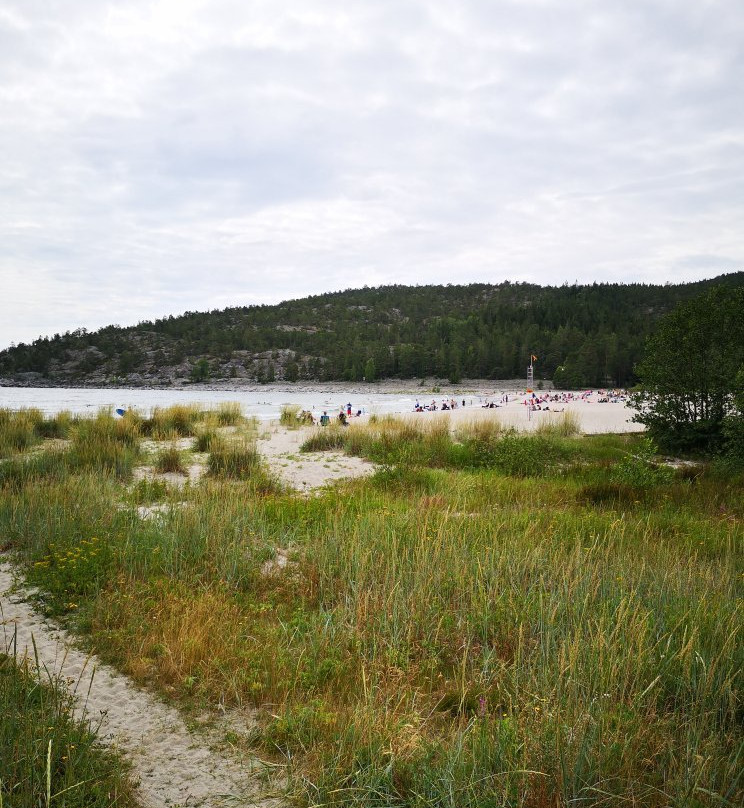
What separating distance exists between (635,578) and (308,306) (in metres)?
177

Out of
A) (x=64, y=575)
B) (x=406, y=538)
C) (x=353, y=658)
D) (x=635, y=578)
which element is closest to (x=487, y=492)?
(x=406, y=538)

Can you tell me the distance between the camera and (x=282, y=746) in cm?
317

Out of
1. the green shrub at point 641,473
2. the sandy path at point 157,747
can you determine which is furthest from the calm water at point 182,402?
the sandy path at point 157,747

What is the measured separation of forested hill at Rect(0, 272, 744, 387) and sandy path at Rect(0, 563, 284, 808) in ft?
272

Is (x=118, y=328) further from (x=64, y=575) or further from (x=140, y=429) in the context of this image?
(x=64, y=575)

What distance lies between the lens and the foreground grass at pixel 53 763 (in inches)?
96.4

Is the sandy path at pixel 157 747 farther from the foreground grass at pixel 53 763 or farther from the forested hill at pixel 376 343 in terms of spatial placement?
the forested hill at pixel 376 343

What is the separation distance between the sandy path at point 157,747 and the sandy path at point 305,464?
6.51 meters

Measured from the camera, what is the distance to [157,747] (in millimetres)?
3225

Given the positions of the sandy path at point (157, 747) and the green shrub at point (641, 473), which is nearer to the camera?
the sandy path at point (157, 747)

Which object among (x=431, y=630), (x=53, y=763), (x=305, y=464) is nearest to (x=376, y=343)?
(x=305, y=464)

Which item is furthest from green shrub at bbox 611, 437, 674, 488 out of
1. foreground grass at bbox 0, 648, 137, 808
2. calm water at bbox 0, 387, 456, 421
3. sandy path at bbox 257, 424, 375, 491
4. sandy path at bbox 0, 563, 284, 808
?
calm water at bbox 0, 387, 456, 421

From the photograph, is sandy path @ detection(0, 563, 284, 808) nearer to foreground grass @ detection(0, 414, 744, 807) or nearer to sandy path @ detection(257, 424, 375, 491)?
foreground grass @ detection(0, 414, 744, 807)

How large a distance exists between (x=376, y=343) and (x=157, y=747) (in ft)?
394
